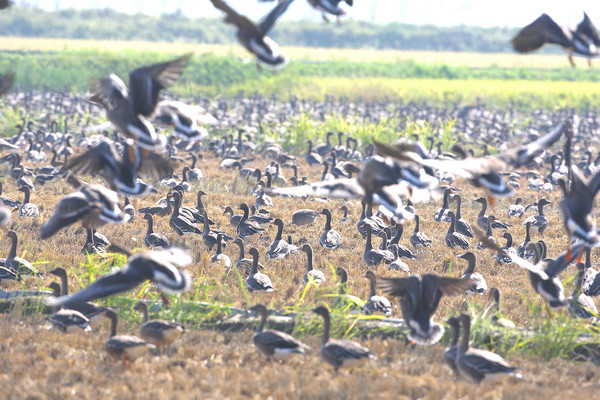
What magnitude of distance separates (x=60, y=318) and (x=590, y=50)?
696cm

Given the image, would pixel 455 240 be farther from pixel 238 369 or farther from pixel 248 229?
pixel 238 369

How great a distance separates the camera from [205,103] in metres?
44.3

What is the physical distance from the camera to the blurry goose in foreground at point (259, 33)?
6.62 meters

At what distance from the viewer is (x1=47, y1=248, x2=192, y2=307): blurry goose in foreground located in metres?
7.65

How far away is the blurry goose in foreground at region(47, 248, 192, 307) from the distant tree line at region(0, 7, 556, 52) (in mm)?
101691

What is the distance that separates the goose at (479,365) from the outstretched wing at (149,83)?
4.43 metres

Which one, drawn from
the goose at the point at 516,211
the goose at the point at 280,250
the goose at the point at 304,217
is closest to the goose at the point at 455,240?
the goose at the point at 304,217

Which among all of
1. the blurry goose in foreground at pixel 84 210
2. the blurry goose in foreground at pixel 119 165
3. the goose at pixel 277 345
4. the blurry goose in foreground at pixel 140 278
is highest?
the blurry goose in foreground at pixel 119 165

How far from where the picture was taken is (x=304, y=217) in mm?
17766

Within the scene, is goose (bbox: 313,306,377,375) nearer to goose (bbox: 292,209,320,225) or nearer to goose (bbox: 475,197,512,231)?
goose (bbox: 292,209,320,225)

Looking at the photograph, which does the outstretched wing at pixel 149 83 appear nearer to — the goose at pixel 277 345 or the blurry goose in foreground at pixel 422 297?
the goose at pixel 277 345

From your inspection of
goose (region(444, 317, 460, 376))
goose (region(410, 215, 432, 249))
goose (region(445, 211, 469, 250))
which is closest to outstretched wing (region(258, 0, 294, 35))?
goose (region(444, 317, 460, 376))

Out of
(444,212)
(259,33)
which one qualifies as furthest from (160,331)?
(444,212)

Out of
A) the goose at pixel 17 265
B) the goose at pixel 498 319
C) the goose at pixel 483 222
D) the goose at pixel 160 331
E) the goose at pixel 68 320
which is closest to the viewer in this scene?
the goose at pixel 160 331
